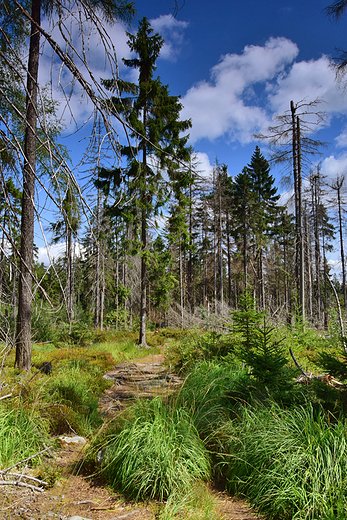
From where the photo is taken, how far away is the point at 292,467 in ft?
8.24

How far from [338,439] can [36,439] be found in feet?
9.94

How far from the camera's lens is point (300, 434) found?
284cm

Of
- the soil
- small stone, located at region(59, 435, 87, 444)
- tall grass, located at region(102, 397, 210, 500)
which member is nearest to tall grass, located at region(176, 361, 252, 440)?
tall grass, located at region(102, 397, 210, 500)

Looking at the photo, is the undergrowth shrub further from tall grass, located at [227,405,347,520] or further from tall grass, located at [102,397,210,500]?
tall grass, located at [227,405,347,520]

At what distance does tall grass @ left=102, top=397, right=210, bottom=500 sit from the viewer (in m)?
2.78

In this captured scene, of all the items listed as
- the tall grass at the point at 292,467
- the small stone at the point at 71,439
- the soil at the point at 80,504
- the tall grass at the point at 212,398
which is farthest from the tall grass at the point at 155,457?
the small stone at the point at 71,439

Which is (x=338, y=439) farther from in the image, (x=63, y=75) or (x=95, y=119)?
(x=63, y=75)

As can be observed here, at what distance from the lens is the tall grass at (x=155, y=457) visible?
278 cm

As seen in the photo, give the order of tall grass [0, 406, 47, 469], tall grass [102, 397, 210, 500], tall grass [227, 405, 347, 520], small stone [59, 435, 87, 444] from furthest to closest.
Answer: small stone [59, 435, 87, 444], tall grass [0, 406, 47, 469], tall grass [102, 397, 210, 500], tall grass [227, 405, 347, 520]

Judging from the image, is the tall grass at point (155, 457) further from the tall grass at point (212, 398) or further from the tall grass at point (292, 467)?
the tall grass at point (292, 467)

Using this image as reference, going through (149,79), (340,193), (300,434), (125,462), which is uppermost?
(149,79)

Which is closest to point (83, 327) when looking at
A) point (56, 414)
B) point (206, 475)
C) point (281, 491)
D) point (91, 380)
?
point (91, 380)

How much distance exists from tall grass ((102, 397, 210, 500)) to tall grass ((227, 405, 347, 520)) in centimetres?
40

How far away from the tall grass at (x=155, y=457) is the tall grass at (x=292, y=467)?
1.32 feet
